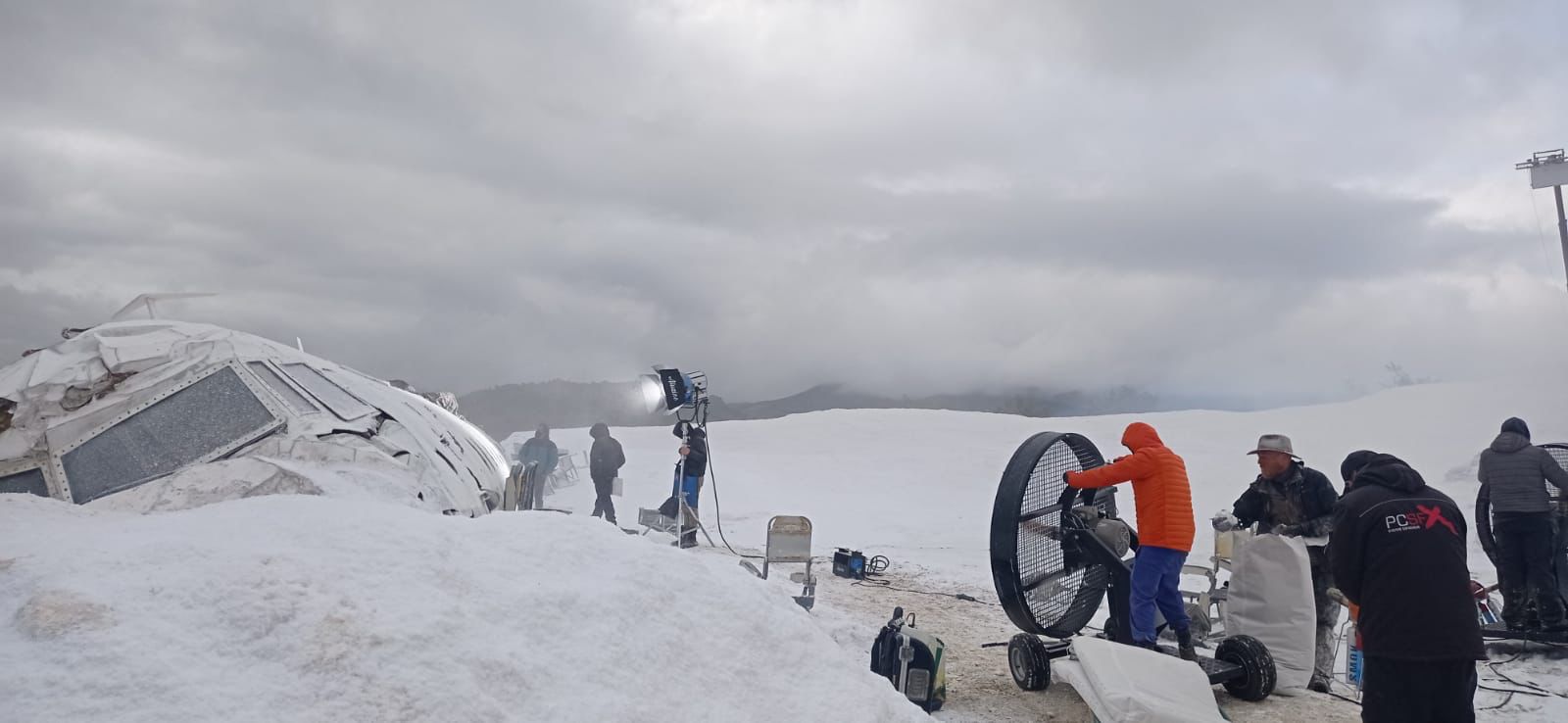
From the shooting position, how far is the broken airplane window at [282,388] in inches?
234

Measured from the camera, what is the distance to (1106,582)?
6129 mm

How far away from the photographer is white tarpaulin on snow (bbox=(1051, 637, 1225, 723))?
414 centimetres

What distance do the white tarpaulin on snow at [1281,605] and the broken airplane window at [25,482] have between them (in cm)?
756

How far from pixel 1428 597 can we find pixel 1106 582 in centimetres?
228

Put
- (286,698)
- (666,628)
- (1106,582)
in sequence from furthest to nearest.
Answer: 1. (1106,582)
2. (666,628)
3. (286,698)

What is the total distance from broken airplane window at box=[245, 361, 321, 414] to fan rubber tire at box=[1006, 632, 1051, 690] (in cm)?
496

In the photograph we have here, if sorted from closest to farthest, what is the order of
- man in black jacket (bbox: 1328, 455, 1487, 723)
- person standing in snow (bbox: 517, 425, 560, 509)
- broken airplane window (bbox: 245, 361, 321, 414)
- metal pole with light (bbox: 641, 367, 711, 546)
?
1. man in black jacket (bbox: 1328, 455, 1487, 723)
2. broken airplane window (bbox: 245, 361, 321, 414)
3. metal pole with light (bbox: 641, 367, 711, 546)
4. person standing in snow (bbox: 517, 425, 560, 509)

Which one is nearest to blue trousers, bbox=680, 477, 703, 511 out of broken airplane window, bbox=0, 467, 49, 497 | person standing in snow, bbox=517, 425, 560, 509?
person standing in snow, bbox=517, 425, 560, 509

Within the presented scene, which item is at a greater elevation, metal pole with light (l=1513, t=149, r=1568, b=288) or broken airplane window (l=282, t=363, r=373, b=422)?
metal pole with light (l=1513, t=149, r=1568, b=288)

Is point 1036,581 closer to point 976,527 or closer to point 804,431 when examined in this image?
point 976,527

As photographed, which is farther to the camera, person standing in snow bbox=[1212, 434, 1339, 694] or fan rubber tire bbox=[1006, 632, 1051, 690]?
person standing in snow bbox=[1212, 434, 1339, 694]

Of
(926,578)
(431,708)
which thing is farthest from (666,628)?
(926,578)

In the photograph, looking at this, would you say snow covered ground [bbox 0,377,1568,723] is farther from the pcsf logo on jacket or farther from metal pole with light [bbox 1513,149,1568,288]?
metal pole with light [bbox 1513,149,1568,288]

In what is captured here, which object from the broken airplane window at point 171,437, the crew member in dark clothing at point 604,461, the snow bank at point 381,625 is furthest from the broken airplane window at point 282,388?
the crew member in dark clothing at point 604,461
